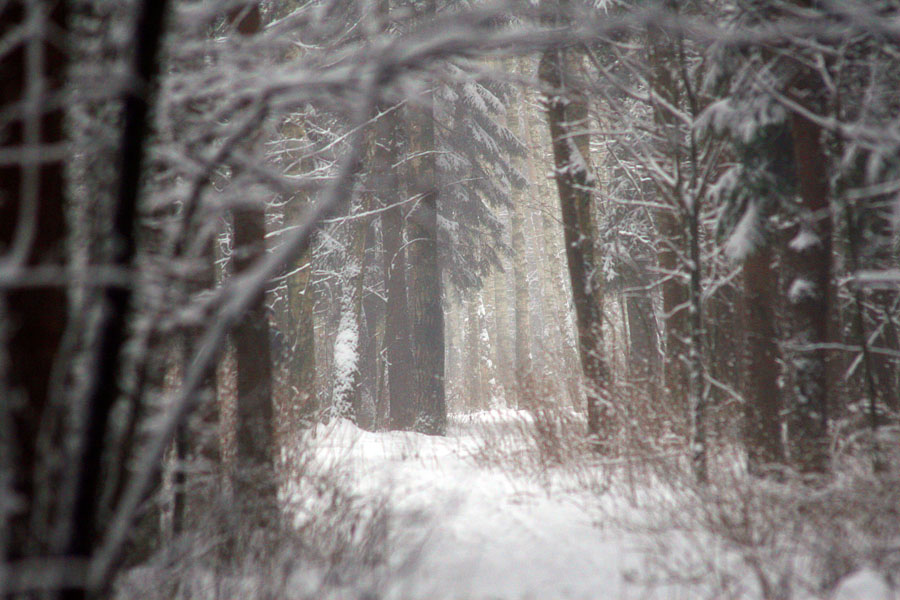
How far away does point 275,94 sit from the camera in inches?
62.2

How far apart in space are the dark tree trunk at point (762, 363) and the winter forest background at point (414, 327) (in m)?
0.02

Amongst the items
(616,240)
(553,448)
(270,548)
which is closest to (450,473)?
(553,448)

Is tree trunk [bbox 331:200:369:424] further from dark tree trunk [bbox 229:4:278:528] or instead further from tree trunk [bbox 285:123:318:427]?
dark tree trunk [bbox 229:4:278:528]

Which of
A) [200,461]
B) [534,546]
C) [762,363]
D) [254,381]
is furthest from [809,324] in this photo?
[200,461]

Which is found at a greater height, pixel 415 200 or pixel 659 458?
pixel 415 200

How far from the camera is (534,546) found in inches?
163

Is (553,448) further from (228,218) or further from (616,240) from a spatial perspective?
(228,218)

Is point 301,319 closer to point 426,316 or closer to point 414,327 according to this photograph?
point 414,327

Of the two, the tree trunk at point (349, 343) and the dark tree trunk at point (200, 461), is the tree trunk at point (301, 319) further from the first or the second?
the dark tree trunk at point (200, 461)

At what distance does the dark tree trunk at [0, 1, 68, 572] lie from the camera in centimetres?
148

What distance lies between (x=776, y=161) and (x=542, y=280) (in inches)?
882

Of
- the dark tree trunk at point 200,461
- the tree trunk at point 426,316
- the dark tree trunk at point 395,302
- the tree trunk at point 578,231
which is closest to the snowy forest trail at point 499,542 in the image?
the dark tree trunk at point 200,461

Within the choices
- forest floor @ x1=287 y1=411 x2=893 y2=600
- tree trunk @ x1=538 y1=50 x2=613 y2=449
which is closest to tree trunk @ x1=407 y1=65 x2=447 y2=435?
tree trunk @ x1=538 y1=50 x2=613 y2=449

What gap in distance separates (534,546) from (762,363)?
113 inches
